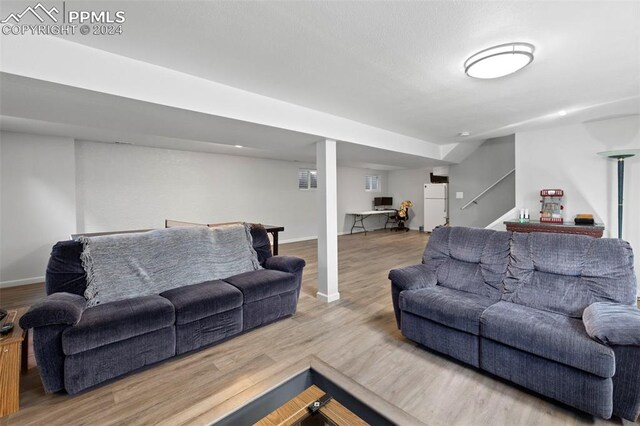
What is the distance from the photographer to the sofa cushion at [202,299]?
7.59 feet

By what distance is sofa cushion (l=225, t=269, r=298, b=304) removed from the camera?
8.95 feet

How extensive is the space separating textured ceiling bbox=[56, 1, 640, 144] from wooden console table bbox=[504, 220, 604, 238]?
1.56 metres

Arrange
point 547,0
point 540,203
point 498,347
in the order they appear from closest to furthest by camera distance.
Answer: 1. point 547,0
2. point 498,347
3. point 540,203

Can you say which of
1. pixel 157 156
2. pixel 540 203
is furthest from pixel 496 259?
pixel 157 156

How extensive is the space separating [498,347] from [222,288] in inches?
89.4

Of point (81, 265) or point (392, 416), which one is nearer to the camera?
point (392, 416)

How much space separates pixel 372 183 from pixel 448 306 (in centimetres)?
834

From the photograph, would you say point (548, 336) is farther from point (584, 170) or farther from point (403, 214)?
point (403, 214)

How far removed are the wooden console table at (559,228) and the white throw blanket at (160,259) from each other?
382 centimetres

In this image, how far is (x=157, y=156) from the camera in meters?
5.82

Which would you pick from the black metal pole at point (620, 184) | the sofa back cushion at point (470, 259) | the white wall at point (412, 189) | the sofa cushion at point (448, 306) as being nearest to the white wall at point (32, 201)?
the sofa cushion at point (448, 306)

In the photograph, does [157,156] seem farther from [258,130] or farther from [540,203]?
[540,203]

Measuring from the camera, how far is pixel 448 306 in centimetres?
218

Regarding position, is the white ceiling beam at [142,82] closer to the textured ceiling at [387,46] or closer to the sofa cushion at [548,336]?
the textured ceiling at [387,46]
